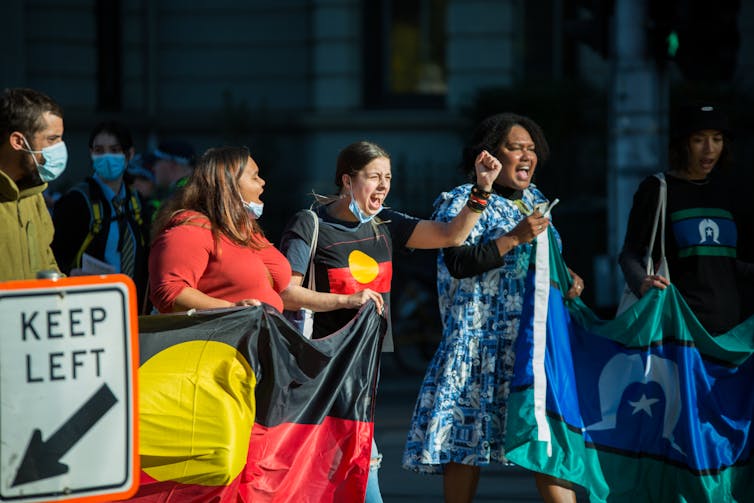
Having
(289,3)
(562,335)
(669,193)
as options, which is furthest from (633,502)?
(289,3)

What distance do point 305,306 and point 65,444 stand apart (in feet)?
7.24

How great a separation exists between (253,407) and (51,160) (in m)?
1.17

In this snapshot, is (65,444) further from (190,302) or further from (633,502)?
(633,502)

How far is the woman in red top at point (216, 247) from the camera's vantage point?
499 centimetres

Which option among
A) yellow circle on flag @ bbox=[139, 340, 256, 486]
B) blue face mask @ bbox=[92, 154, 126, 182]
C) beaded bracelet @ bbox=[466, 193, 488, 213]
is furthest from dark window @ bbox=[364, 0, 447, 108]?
yellow circle on flag @ bbox=[139, 340, 256, 486]

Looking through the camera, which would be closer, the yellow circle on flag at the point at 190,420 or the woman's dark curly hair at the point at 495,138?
the yellow circle on flag at the point at 190,420

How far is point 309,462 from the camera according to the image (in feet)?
17.1

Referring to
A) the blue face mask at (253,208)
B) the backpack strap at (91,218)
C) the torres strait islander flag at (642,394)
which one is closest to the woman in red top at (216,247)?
the blue face mask at (253,208)

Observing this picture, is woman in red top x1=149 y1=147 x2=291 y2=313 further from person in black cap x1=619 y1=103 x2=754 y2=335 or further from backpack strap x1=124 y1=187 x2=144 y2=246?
backpack strap x1=124 y1=187 x2=144 y2=246

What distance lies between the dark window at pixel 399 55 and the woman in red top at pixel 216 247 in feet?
42.8

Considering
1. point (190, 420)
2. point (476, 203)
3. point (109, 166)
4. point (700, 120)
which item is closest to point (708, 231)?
point (700, 120)

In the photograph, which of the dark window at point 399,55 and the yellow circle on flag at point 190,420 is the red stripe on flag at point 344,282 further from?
the dark window at point 399,55

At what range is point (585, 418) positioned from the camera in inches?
239

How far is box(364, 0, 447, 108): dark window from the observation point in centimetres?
1822
